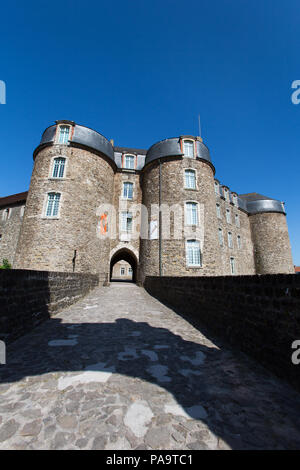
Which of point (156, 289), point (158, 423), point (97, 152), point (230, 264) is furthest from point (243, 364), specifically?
point (230, 264)

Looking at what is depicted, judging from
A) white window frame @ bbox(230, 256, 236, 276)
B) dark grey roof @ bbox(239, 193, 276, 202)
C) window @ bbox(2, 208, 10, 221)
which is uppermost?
dark grey roof @ bbox(239, 193, 276, 202)

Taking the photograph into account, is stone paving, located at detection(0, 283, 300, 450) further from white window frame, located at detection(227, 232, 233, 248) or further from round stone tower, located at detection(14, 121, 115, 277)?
white window frame, located at detection(227, 232, 233, 248)

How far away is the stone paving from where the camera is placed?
4.69 feet

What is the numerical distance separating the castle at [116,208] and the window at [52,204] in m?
0.06

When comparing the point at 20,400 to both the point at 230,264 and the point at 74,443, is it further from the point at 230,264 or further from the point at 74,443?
the point at 230,264

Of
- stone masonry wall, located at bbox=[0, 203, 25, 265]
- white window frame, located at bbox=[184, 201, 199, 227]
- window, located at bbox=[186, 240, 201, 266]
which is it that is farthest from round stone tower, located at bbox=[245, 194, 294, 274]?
stone masonry wall, located at bbox=[0, 203, 25, 265]

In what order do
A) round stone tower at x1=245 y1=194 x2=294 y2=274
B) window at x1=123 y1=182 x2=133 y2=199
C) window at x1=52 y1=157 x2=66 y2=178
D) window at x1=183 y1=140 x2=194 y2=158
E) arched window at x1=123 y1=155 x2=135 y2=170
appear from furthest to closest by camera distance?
round stone tower at x1=245 y1=194 x2=294 y2=274
arched window at x1=123 y1=155 x2=135 y2=170
window at x1=123 y1=182 x2=133 y2=199
window at x1=183 y1=140 x2=194 y2=158
window at x1=52 y1=157 x2=66 y2=178

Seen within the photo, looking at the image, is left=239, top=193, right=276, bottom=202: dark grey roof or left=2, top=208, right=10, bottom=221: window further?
left=239, top=193, right=276, bottom=202: dark grey roof

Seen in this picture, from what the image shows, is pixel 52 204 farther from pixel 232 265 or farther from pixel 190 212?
pixel 232 265

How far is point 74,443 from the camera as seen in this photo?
4.49 feet

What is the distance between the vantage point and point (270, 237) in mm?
21578

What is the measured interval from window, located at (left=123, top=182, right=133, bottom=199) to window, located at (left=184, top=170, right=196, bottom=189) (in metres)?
4.64

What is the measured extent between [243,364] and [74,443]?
7.35ft

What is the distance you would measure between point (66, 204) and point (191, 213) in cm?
790
